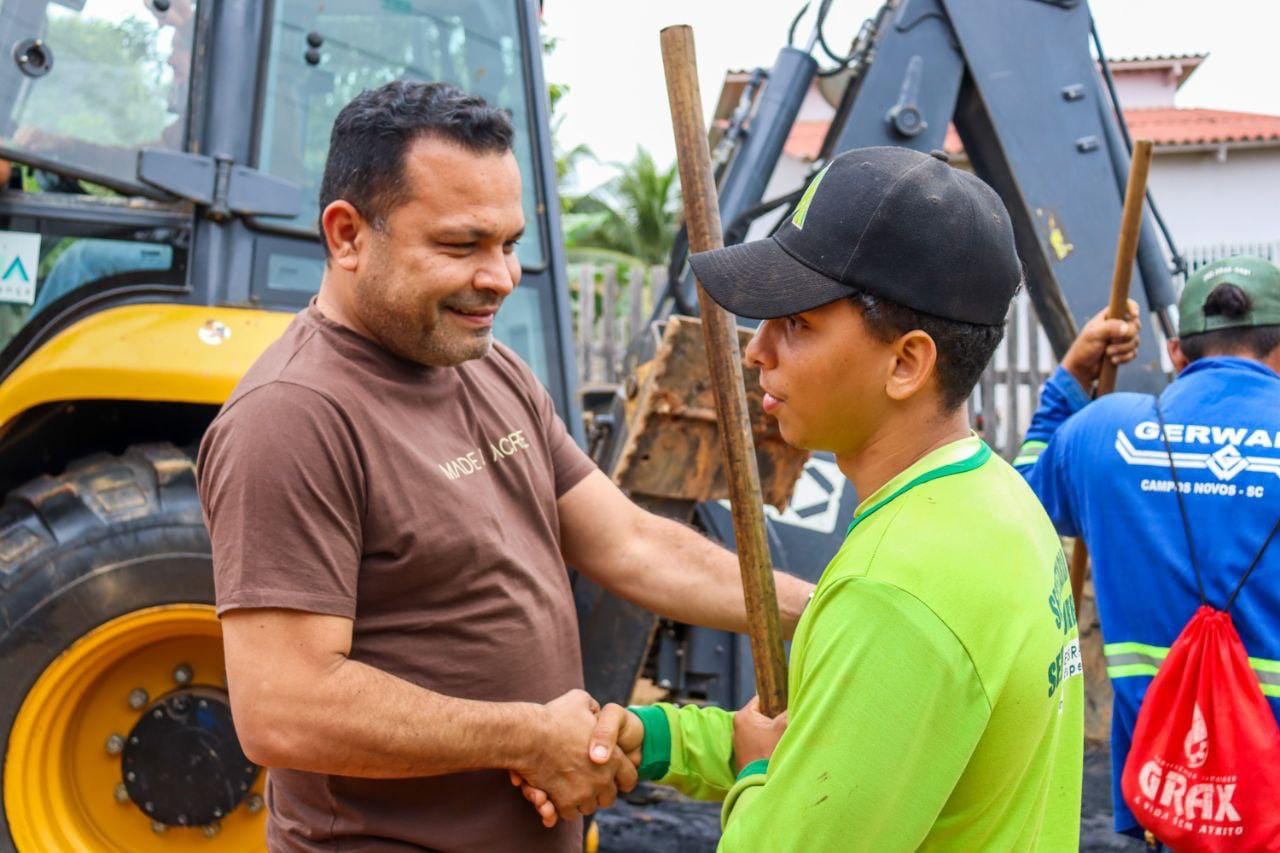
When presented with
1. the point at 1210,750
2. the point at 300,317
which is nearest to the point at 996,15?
the point at 1210,750

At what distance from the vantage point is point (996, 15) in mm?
4359

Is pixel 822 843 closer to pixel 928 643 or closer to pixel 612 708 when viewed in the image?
pixel 928 643

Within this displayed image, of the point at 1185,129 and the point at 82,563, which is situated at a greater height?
the point at 1185,129

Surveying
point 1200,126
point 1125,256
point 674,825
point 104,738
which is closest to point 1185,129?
point 1200,126

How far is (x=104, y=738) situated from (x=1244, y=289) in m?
2.92

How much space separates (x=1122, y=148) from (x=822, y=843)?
3774 millimetres

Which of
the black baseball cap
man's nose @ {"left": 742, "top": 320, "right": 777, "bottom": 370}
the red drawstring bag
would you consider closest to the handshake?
man's nose @ {"left": 742, "top": 320, "right": 777, "bottom": 370}

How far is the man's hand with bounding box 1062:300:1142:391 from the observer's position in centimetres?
333

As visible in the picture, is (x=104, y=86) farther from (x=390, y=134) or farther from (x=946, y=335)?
(x=946, y=335)

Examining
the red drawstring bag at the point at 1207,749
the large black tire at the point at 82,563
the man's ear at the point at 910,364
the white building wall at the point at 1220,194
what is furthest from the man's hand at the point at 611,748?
the white building wall at the point at 1220,194

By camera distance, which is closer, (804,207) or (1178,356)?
(804,207)

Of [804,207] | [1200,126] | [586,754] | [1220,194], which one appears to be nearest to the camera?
[804,207]

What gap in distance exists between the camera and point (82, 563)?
299 centimetres

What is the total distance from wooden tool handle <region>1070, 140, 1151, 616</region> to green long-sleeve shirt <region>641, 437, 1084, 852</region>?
65.8 inches
